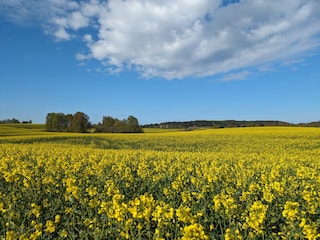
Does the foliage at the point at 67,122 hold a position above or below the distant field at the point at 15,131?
above

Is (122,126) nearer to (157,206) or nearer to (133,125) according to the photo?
(133,125)

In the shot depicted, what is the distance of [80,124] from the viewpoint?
57438mm

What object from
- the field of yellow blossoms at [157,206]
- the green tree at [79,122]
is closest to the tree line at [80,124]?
the green tree at [79,122]

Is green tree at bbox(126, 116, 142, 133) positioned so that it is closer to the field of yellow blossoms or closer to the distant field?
the distant field

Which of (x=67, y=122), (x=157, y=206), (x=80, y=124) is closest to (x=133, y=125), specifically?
(x=80, y=124)

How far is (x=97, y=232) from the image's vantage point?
11.1ft

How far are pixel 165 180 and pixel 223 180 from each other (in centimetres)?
146

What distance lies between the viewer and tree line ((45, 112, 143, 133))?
57875mm

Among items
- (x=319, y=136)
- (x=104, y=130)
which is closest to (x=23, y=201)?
(x=319, y=136)

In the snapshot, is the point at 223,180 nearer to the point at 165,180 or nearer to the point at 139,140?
the point at 165,180

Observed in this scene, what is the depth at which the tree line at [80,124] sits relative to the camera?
5788 centimetres

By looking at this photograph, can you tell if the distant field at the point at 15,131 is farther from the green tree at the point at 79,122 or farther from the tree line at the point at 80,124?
the green tree at the point at 79,122

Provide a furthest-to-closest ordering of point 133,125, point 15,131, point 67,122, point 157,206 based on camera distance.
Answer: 1. point 67,122
2. point 133,125
3. point 15,131
4. point 157,206

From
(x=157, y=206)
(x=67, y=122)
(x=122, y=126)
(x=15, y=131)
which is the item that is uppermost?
(x=67, y=122)
